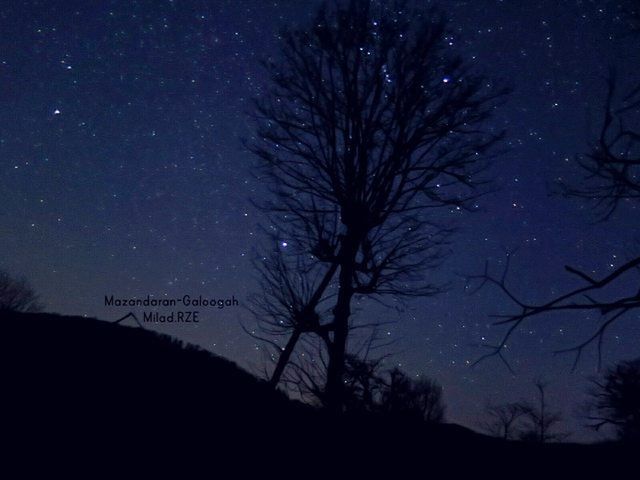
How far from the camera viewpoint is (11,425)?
276cm

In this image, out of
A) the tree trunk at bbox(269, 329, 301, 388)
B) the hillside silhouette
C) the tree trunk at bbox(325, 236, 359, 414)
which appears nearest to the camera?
the hillside silhouette

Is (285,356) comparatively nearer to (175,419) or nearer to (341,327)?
(341,327)

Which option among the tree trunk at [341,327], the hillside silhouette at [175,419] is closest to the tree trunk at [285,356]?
the tree trunk at [341,327]

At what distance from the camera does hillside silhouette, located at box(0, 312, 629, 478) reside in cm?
294

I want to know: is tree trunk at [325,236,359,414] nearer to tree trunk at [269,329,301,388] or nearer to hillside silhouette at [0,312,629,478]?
tree trunk at [269,329,301,388]

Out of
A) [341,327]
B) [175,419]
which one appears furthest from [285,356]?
[175,419]

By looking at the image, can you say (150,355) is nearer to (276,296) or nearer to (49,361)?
(49,361)

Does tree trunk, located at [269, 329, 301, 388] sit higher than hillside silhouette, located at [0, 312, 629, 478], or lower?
higher

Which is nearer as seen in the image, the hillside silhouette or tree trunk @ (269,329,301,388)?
the hillside silhouette

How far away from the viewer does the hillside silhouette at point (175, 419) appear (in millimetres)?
2938

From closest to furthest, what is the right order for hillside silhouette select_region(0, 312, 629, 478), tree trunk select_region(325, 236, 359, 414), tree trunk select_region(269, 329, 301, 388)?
hillside silhouette select_region(0, 312, 629, 478) < tree trunk select_region(325, 236, 359, 414) < tree trunk select_region(269, 329, 301, 388)

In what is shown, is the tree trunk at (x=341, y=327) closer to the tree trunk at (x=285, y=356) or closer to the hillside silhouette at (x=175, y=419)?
the tree trunk at (x=285, y=356)

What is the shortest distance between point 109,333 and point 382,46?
8.39 m

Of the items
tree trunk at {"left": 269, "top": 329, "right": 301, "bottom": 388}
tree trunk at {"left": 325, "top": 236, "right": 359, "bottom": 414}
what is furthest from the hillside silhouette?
tree trunk at {"left": 269, "top": 329, "right": 301, "bottom": 388}
